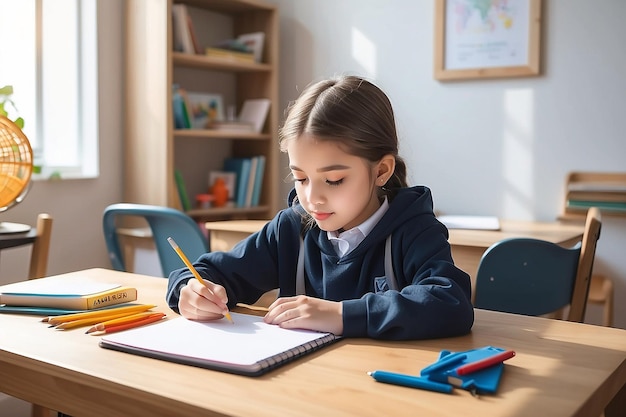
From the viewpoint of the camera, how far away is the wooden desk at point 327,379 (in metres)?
0.76

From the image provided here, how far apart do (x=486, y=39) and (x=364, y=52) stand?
0.65m

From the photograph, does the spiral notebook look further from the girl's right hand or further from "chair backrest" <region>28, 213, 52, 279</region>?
"chair backrest" <region>28, 213, 52, 279</region>

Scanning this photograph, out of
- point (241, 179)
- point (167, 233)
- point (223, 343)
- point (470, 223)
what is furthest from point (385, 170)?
point (241, 179)

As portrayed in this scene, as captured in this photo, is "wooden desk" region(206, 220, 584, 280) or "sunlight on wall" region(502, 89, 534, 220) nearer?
"wooden desk" region(206, 220, 584, 280)

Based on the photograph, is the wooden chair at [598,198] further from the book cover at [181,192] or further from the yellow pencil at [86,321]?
the yellow pencil at [86,321]

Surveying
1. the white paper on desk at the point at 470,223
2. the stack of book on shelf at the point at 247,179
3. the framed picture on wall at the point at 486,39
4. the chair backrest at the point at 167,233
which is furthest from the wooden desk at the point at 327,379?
the stack of book on shelf at the point at 247,179

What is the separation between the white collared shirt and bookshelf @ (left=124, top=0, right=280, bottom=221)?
208 cm

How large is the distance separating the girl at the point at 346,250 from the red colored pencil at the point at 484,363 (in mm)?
166

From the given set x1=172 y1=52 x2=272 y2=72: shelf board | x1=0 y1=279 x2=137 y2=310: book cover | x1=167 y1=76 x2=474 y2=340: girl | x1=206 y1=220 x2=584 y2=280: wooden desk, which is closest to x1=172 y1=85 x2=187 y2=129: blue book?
x1=172 y1=52 x2=272 y2=72: shelf board

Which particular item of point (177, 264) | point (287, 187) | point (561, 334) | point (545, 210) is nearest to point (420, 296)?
point (561, 334)

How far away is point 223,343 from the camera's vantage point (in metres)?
0.98

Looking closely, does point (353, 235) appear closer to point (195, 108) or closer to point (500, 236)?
point (500, 236)

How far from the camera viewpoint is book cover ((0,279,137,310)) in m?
1.21

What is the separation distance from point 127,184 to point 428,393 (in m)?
2.89
